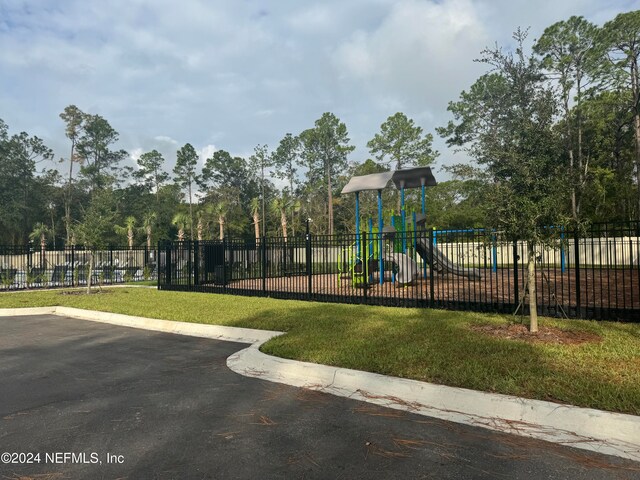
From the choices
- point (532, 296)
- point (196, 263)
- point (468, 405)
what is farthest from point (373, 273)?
point (468, 405)

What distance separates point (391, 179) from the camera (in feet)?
50.1

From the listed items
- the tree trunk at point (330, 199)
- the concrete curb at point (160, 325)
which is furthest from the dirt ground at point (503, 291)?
the tree trunk at point (330, 199)

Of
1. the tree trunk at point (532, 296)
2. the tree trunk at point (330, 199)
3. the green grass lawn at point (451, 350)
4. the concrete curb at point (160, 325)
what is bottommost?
the concrete curb at point (160, 325)

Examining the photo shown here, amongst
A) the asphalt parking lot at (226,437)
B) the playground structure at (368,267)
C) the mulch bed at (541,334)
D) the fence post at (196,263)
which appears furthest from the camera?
the fence post at (196,263)

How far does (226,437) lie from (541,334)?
5.31m

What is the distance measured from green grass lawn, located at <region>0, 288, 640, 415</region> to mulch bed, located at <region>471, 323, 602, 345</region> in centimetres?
20

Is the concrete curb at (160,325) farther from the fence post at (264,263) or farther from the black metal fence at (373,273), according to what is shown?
the fence post at (264,263)

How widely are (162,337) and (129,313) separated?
102 inches

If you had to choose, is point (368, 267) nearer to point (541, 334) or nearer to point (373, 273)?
point (373, 273)

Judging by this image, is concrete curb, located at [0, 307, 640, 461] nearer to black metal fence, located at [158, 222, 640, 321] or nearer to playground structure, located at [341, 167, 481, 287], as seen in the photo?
black metal fence, located at [158, 222, 640, 321]

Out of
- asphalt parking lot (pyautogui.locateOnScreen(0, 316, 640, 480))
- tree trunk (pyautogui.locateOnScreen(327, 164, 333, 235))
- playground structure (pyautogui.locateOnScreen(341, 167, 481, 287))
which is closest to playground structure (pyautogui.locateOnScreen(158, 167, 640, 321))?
playground structure (pyautogui.locateOnScreen(341, 167, 481, 287))

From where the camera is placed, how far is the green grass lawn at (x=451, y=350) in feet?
14.0

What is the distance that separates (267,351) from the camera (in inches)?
241

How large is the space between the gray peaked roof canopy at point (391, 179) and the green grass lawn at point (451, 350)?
19.1 ft
